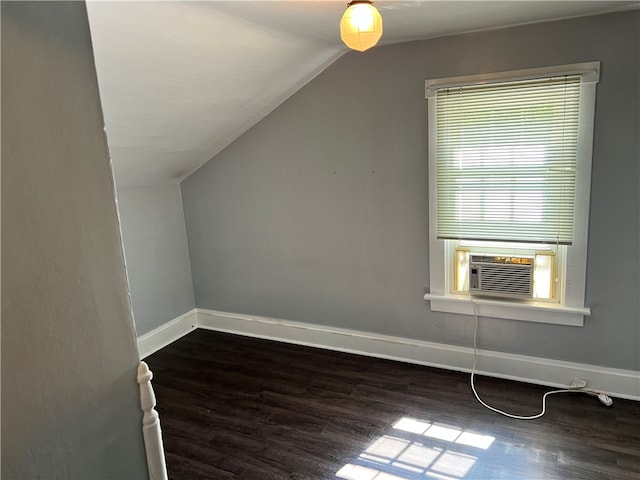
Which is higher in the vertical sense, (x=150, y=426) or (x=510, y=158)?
(x=510, y=158)

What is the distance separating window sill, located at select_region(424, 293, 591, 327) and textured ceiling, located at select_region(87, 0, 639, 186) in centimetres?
159

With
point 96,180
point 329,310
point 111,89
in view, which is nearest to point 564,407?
point 329,310

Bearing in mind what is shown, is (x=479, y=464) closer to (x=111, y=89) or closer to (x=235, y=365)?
(x=235, y=365)

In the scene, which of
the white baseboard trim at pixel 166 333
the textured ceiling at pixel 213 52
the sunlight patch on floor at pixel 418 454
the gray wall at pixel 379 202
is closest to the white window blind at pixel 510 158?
the gray wall at pixel 379 202

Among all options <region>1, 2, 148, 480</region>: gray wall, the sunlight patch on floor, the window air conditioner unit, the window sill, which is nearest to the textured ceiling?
<region>1, 2, 148, 480</region>: gray wall

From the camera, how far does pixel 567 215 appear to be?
2.50 meters

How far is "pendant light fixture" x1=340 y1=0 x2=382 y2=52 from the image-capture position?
1.73 meters

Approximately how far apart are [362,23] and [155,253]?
8.27ft

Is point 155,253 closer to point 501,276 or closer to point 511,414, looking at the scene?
point 501,276

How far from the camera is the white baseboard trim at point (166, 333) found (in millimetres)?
3448

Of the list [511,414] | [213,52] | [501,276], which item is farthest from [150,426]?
[501,276]

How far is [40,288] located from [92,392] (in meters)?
0.31

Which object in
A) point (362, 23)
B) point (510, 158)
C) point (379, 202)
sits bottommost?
point (379, 202)

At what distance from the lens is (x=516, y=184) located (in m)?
2.57
